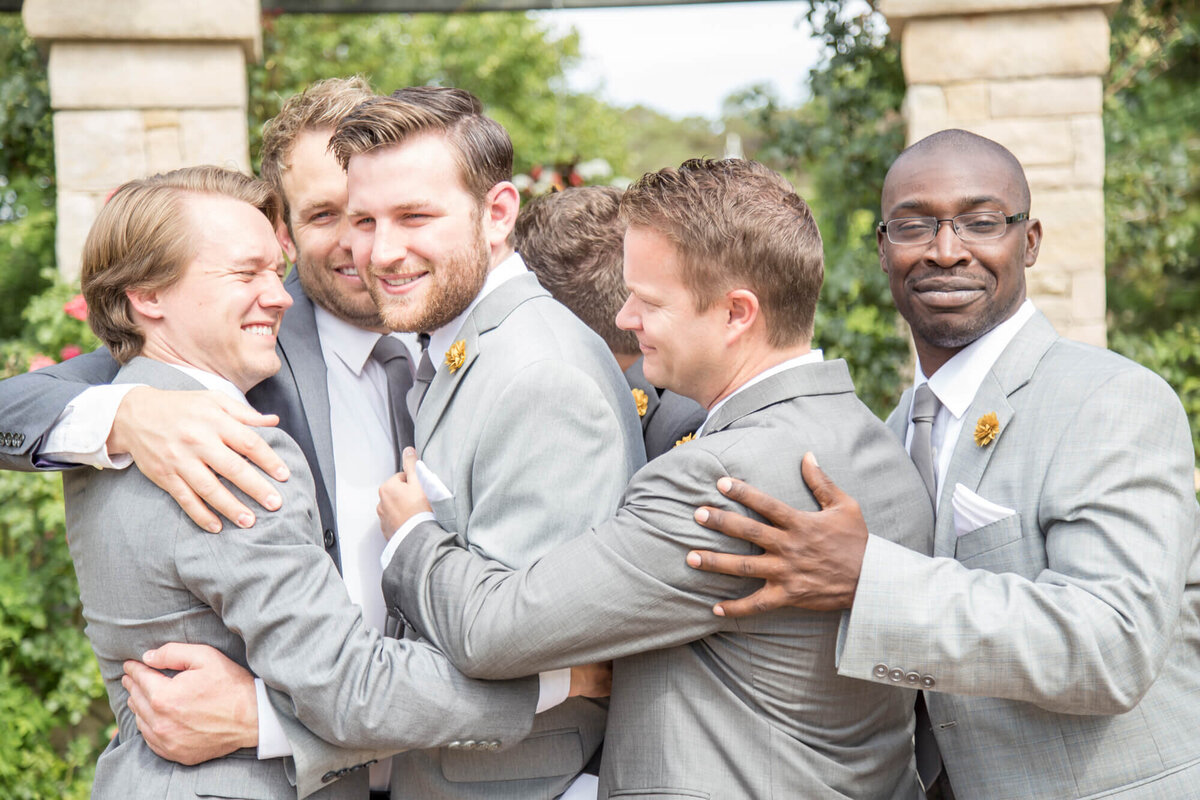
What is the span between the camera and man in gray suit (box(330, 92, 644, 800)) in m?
2.16

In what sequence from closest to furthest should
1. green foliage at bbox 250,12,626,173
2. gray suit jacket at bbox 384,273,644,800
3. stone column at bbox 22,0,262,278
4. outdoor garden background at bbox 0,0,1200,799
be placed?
1. gray suit jacket at bbox 384,273,644,800
2. outdoor garden background at bbox 0,0,1200,799
3. stone column at bbox 22,0,262,278
4. green foliage at bbox 250,12,626,173

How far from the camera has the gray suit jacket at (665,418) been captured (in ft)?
9.74

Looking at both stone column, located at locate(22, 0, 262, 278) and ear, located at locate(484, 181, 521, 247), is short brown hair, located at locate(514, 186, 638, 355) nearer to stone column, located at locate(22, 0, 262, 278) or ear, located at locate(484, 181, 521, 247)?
ear, located at locate(484, 181, 521, 247)

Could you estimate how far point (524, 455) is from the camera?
7.06 ft

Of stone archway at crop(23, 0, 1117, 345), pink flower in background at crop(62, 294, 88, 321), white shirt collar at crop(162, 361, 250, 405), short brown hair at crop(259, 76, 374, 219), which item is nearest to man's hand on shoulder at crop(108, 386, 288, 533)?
white shirt collar at crop(162, 361, 250, 405)

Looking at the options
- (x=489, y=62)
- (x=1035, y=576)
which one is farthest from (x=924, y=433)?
(x=489, y=62)

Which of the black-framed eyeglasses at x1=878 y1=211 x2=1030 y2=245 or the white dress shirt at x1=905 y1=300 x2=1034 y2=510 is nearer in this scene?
the white dress shirt at x1=905 y1=300 x2=1034 y2=510

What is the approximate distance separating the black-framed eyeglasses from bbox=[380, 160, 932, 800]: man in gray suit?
1.74ft

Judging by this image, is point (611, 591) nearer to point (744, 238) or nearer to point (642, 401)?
point (744, 238)

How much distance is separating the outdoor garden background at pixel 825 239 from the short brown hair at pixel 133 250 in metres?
2.22

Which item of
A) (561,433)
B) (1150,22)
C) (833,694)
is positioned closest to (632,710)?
(833,694)

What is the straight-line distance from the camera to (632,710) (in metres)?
2.17

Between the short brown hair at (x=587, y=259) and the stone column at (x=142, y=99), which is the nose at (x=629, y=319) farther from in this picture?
the stone column at (x=142, y=99)

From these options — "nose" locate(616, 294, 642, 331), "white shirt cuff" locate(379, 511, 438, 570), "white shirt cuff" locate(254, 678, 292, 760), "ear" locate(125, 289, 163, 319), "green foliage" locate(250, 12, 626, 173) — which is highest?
"green foliage" locate(250, 12, 626, 173)
